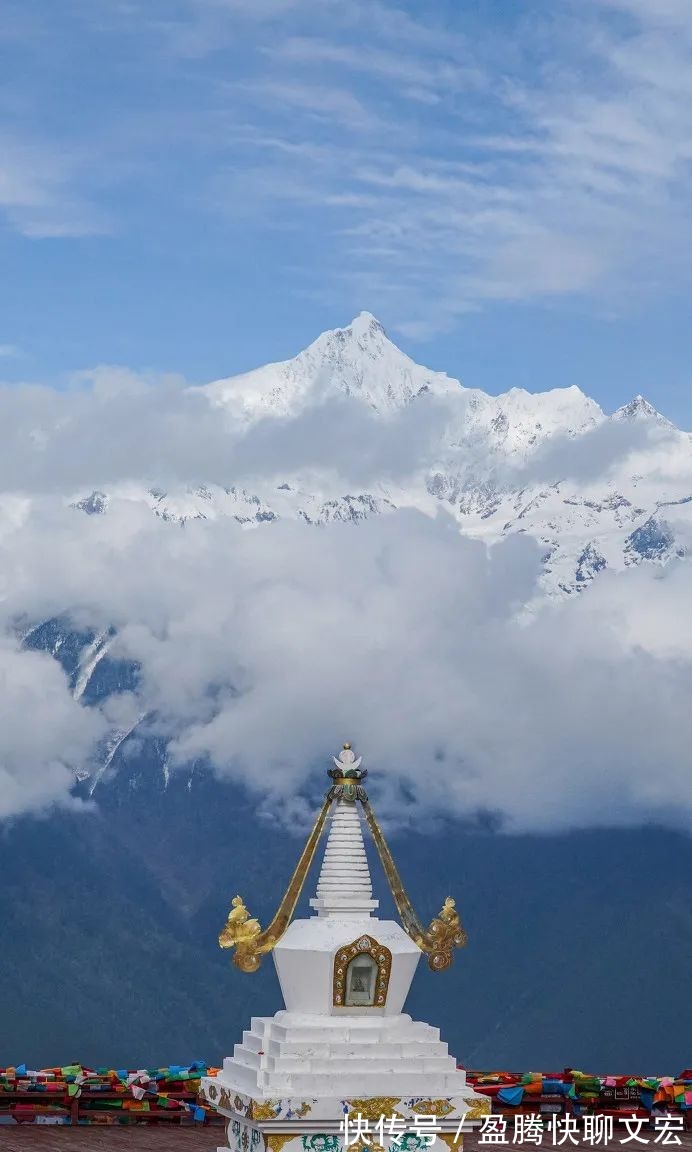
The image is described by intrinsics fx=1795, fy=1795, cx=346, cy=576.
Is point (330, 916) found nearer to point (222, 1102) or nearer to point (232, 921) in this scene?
point (232, 921)

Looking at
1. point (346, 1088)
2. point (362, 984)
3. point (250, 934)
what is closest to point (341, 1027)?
point (362, 984)

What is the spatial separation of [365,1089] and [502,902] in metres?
66.2

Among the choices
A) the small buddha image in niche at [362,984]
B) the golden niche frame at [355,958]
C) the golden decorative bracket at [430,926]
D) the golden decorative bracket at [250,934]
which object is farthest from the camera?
the golden decorative bracket at [430,926]

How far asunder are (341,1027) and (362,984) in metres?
0.48

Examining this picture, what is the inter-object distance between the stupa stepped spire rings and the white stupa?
0.6 inches

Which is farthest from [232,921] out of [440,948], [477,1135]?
[477,1135]

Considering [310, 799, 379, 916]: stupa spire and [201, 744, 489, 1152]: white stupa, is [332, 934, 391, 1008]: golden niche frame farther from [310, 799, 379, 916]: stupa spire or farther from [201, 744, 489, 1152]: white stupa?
[310, 799, 379, 916]: stupa spire

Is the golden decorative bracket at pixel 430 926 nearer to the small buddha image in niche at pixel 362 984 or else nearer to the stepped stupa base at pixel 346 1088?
the small buddha image in niche at pixel 362 984

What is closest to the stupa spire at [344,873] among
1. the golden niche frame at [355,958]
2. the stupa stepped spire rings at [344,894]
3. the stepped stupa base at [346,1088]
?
the stupa stepped spire rings at [344,894]

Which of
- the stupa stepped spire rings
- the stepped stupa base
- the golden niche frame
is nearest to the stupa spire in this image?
the stupa stepped spire rings

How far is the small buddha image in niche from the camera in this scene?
1806cm

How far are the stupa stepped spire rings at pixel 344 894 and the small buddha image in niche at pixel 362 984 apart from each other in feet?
1.88

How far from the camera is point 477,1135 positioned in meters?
25.5

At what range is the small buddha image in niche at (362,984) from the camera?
18.1 metres
